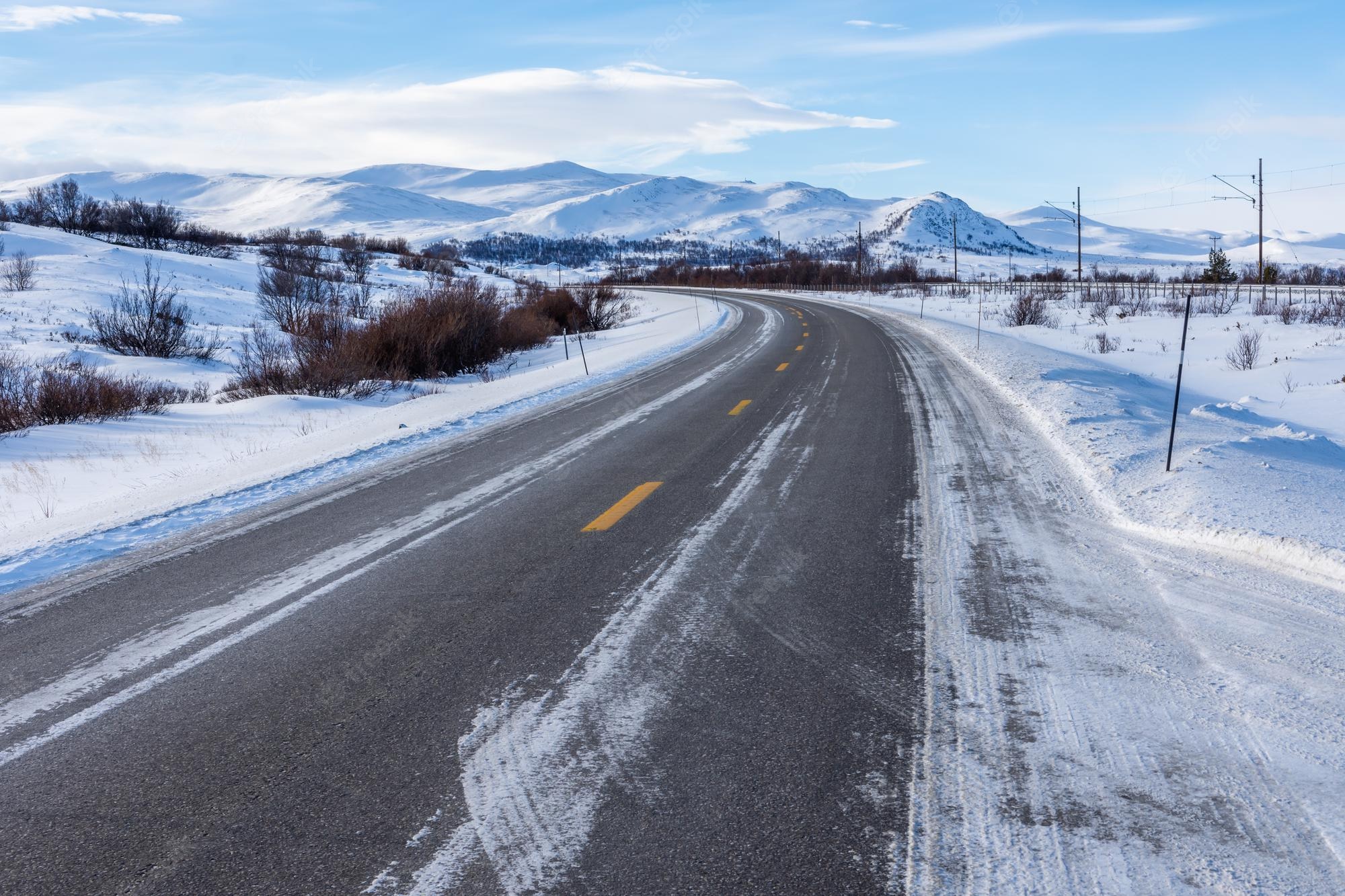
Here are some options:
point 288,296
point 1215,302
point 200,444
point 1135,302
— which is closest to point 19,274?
point 288,296

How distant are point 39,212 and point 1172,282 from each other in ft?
307

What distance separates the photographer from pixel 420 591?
509cm

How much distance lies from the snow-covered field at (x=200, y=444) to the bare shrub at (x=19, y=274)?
12073 millimetres

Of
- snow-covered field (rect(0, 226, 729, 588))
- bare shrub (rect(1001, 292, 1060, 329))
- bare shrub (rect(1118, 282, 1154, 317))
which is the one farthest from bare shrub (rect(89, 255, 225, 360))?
bare shrub (rect(1118, 282, 1154, 317))

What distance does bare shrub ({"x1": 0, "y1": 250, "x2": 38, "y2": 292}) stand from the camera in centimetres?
3806

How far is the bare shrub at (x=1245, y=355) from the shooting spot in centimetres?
1870

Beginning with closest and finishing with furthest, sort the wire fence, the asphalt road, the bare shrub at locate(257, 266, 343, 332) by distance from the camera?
the asphalt road → the bare shrub at locate(257, 266, 343, 332) → the wire fence

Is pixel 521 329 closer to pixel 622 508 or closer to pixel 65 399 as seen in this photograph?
pixel 65 399

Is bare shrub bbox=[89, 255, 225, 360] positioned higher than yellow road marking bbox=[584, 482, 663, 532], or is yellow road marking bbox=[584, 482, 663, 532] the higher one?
bare shrub bbox=[89, 255, 225, 360]

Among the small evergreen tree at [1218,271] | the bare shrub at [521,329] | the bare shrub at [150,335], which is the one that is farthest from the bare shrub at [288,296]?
the small evergreen tree at [1218,271]

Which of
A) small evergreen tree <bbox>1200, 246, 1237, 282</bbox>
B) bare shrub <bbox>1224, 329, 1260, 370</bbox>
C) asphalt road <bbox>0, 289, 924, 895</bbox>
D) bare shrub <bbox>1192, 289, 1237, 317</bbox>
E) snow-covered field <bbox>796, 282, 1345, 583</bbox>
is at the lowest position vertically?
asphalt road <bbox>0, 289, 924, 895</bbox>

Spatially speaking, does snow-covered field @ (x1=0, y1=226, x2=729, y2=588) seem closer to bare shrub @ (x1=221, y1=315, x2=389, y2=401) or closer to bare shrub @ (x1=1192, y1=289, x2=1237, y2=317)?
bare shrub @ (x1=221, y1=315, x2=389, y2=401)

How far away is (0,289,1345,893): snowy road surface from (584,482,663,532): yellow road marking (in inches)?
2.9

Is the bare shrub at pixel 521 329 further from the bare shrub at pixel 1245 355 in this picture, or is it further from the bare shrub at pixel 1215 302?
the bare shrub at pixel 1215 302
